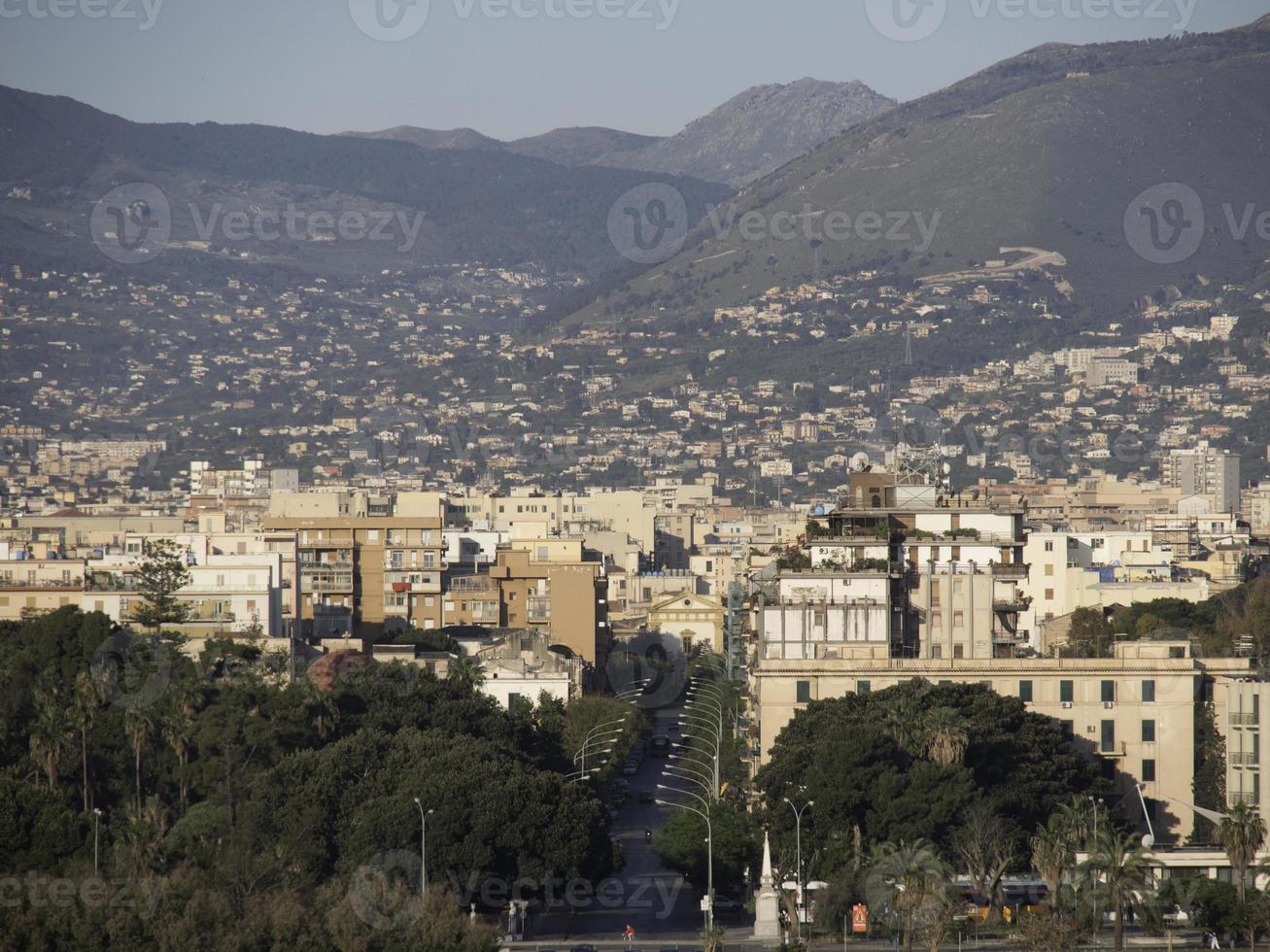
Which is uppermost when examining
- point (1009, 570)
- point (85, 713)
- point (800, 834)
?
point (1009, 570)

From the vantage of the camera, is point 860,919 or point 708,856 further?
point 708,856

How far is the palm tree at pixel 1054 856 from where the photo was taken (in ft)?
209

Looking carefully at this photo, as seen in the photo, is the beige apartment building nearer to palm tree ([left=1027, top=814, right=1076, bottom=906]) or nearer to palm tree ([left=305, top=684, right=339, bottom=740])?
palm tree ([left=305, top=684, right=339, bottom=740])

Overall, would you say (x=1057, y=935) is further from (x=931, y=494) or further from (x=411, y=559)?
(x=411, y=559)

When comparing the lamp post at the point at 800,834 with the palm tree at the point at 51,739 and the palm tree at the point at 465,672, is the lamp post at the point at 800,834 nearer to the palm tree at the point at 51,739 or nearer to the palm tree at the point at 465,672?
the palm tree at the point at 51,739

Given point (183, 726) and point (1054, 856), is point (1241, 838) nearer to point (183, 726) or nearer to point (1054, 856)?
point (1054, 856)

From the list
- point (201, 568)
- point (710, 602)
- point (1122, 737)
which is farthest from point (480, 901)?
point (710, 602)

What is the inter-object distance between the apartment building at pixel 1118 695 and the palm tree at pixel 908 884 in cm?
1287

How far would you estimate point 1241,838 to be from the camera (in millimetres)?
65125

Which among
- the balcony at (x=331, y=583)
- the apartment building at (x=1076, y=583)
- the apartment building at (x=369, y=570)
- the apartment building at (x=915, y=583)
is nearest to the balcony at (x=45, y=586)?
the apartment building at (x=369, y=570)

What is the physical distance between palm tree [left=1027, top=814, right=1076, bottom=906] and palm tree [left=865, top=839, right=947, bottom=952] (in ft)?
7.85

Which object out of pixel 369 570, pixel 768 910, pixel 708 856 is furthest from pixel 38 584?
pixel 768 910

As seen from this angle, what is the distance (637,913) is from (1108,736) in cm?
1639

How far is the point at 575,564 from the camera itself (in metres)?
144
